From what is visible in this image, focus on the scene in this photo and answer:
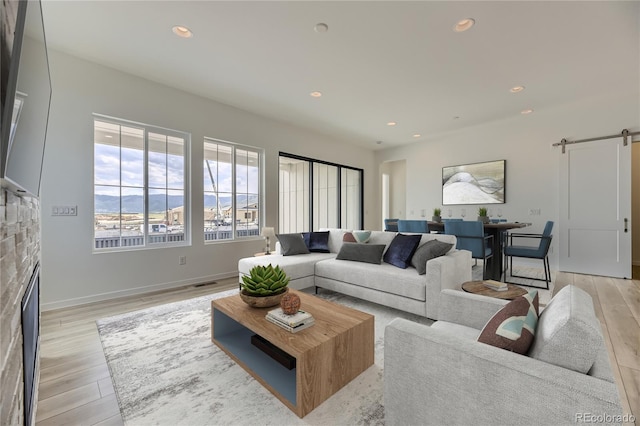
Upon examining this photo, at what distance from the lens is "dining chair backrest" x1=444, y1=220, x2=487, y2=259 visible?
380 centimetres

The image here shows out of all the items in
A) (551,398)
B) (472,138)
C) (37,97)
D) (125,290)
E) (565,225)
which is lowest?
(125,290)

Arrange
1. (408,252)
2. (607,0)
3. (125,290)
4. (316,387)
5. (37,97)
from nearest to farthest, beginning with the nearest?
(37,97)
(316,387)
(607,0)
(408,252)
(125,290)

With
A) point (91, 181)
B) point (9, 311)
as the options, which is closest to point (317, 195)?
point (91, 181)

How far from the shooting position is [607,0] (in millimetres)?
2295

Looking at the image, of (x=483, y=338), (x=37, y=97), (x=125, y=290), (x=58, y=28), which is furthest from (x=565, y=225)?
→ (x=58, y=28)

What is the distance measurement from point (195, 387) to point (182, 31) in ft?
10.1

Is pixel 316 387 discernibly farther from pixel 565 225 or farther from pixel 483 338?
pixel 565 225

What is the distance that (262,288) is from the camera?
2.06 metres

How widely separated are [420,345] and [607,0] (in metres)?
3.26

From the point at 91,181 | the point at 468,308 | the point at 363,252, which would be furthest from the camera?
the point at 363,252

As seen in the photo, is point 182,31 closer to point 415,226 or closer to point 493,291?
point 493,291

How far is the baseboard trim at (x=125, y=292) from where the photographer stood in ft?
10.1

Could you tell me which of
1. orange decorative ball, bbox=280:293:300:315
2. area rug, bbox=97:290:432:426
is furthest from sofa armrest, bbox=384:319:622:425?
orange decorative ball, bbox=280:293:300:315

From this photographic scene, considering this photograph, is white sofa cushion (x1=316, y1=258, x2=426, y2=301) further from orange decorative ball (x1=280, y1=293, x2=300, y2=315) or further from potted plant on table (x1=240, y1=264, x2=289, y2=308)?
orange decorative ball (x1=280, y1=293, x2=300, y2=315)
